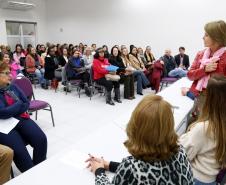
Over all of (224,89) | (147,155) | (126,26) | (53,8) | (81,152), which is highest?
(53,8)

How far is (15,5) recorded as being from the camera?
32.9 feet

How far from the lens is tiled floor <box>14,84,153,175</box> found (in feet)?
11.5

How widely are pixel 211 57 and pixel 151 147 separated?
1288mm

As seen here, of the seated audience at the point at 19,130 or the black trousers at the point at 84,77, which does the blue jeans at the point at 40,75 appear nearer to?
the black trousers at the point at 84,77

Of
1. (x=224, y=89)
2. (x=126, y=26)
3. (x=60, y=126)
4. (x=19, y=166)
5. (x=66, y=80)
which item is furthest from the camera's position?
(x=126, y=26)

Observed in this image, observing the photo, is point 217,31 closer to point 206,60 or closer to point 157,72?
point 206,60

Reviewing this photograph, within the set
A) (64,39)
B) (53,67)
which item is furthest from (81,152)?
(64,39)

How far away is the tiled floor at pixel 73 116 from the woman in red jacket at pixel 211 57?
110 cm

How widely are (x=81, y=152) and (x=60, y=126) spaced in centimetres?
248

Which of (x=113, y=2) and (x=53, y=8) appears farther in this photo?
(x=53, y=8)

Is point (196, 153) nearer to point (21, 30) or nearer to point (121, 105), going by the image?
point (121, 105)

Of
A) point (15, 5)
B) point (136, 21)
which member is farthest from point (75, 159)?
point (15, 5)

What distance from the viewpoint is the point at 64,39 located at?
1141 centimetres

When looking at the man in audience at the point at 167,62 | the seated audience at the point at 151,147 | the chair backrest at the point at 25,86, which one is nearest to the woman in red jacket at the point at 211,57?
the seated audience at the point at 151,147
